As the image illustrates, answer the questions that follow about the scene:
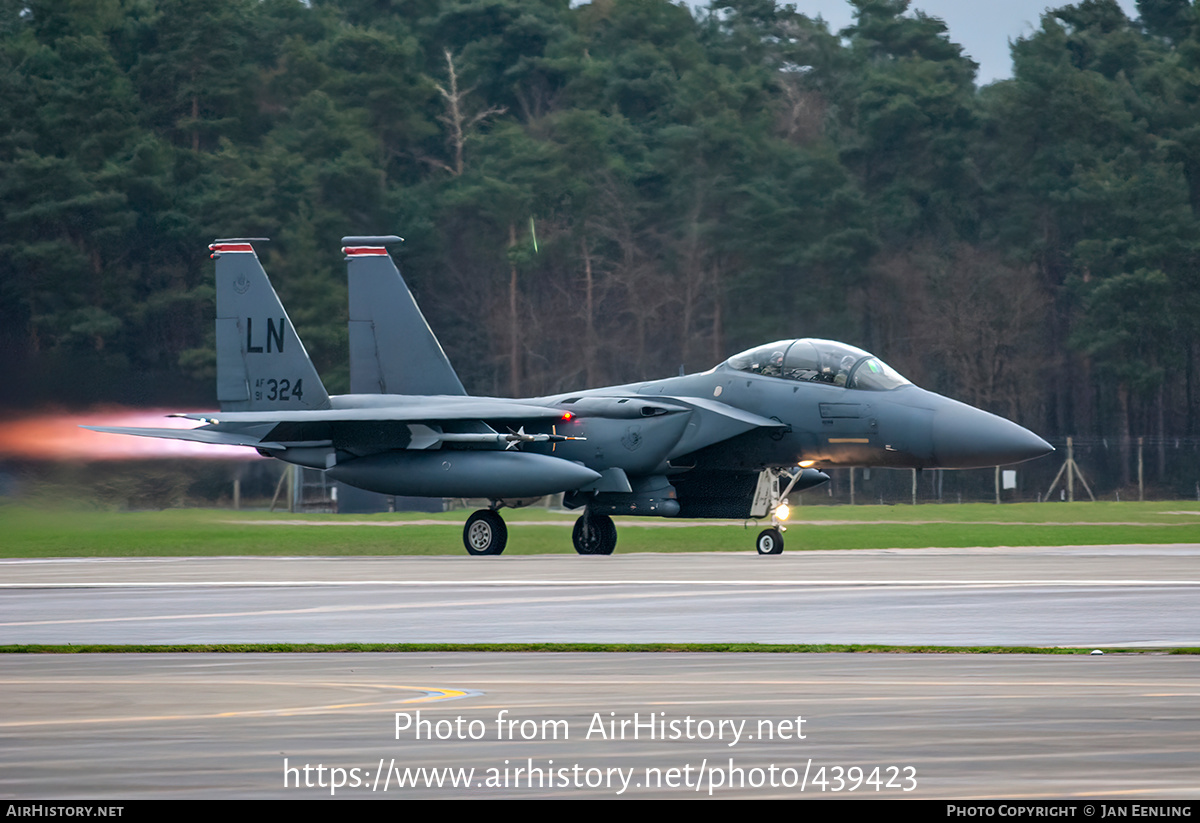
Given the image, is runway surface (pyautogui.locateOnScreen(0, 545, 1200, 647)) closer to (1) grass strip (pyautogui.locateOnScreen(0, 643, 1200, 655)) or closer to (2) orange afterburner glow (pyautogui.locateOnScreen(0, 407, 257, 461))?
(1) grass strip (pyautogui.locateOnScreen(0, 643, 1200, 655))

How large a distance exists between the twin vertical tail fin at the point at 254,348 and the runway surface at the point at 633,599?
12.8 ft

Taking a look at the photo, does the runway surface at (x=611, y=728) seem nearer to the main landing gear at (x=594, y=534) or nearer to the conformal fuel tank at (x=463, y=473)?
the conformal fuel tank at (x=463, y=473)

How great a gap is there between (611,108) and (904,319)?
15.2 meters

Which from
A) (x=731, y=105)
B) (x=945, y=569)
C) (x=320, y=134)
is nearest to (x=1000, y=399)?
(x=731, y=105)

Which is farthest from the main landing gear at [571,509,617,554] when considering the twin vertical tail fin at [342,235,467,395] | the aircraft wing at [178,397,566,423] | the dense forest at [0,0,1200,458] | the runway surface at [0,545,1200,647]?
the dense forest at [0,0,1200,458]

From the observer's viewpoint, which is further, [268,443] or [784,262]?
[784,262]

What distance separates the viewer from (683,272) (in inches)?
2537

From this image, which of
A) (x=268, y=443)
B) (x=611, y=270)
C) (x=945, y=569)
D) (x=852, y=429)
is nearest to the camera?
(x=945, y=569)

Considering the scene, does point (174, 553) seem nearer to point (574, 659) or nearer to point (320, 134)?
point (574, 659)

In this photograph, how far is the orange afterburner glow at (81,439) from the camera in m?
29.1

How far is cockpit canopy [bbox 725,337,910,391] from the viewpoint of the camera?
984 inches

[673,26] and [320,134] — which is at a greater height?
[673,26]

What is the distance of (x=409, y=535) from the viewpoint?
3036 cm

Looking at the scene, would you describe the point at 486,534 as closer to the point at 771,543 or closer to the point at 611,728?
the point at 771,543
